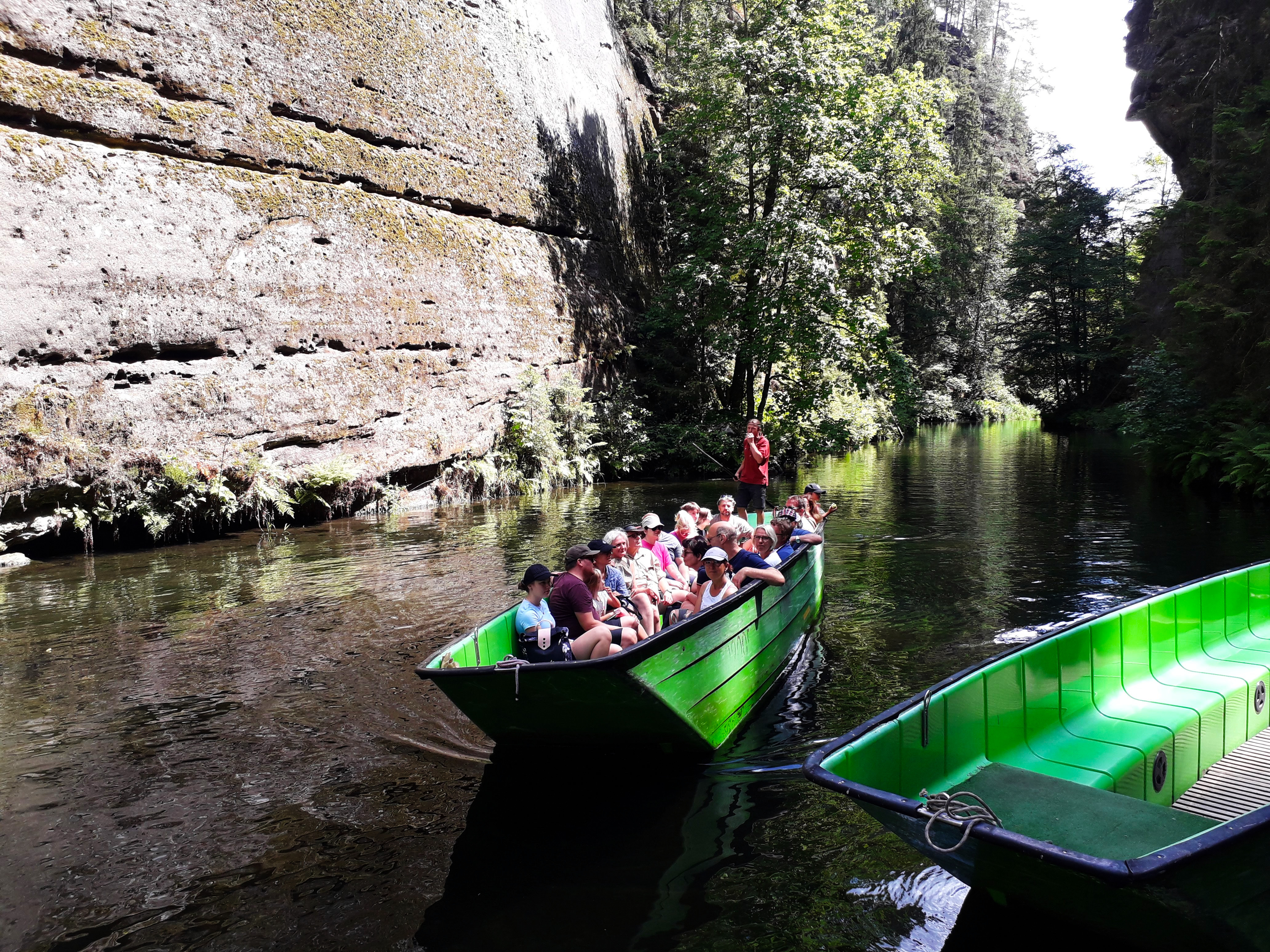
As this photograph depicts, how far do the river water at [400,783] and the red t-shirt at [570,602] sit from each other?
0.97m

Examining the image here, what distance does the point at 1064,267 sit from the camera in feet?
132

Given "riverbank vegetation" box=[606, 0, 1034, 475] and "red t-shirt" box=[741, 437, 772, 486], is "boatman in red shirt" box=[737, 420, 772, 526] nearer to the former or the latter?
"red t-shirt" box=[741, 437, 772, 486]

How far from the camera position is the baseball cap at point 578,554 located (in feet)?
20.0

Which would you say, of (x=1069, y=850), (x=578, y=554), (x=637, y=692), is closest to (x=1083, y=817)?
(x=1069, y=850)

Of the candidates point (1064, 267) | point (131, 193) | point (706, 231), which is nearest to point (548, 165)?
point (706, 231)

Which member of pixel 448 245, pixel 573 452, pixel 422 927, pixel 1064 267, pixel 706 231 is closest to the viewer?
pixel 422 927

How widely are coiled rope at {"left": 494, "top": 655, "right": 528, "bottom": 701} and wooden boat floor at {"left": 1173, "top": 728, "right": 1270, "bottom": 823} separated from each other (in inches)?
135

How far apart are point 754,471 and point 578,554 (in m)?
7.77

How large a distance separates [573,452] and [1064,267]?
29.8m

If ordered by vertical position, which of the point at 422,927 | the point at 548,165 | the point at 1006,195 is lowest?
the point at 422,927

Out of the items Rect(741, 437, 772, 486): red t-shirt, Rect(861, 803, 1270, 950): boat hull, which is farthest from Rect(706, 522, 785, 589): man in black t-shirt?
Rect(741, 437, 772, 486): red t-shirt

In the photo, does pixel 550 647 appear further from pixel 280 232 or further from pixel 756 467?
pixel 280 232

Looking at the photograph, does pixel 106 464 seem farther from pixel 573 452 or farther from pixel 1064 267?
pixel 1064 267

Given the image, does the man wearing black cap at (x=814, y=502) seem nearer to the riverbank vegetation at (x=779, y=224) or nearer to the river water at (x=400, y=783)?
the river water at (x=400, y=783)
